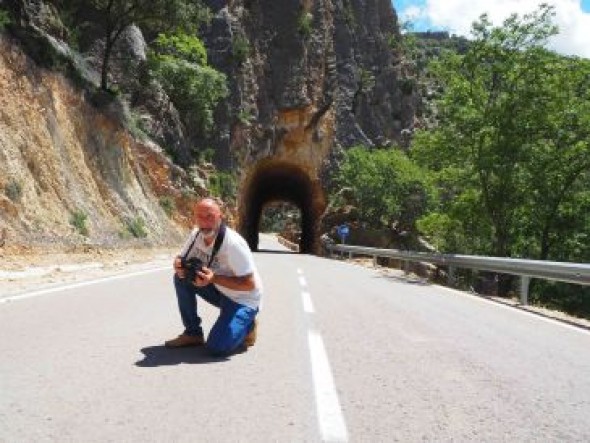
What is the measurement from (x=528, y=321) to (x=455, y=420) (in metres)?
A: 6.17

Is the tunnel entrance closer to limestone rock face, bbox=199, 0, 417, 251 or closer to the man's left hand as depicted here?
limestone rock face, bbox=199, 0, 417, 251

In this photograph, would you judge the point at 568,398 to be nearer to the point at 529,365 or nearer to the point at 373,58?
the point at 529,365

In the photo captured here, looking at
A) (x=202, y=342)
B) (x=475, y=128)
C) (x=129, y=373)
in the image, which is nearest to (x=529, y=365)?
(x=202, y=342)

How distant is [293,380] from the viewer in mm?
5129

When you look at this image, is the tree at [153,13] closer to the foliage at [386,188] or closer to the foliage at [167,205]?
the foliage at [167,205]

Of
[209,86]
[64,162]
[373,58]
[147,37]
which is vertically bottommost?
[64,162]

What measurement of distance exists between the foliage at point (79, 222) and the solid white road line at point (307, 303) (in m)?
9.85

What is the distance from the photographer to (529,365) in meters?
6.13

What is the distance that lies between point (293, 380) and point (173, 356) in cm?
131

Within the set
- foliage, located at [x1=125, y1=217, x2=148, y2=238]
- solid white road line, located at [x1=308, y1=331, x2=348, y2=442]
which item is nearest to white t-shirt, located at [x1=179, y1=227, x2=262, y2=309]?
solid white road line, located at [x1=308, y1=331, x2=348, y2=442]

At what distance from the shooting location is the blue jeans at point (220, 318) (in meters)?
5.88

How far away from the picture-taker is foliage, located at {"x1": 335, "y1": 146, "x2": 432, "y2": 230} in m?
49.1

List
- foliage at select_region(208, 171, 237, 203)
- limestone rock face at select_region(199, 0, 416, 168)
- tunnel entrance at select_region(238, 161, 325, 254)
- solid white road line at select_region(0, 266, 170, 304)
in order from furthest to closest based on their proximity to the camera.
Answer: tunnel entrance at select_region(238, 161, 325, 254) < limestone rock face at select_region(199, 0, 416, 168) < foliage at select_region(208, 171, 237, 203) < solid white road line at select_region(0, 266, 170, 304)

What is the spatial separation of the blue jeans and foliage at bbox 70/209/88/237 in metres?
14.4
